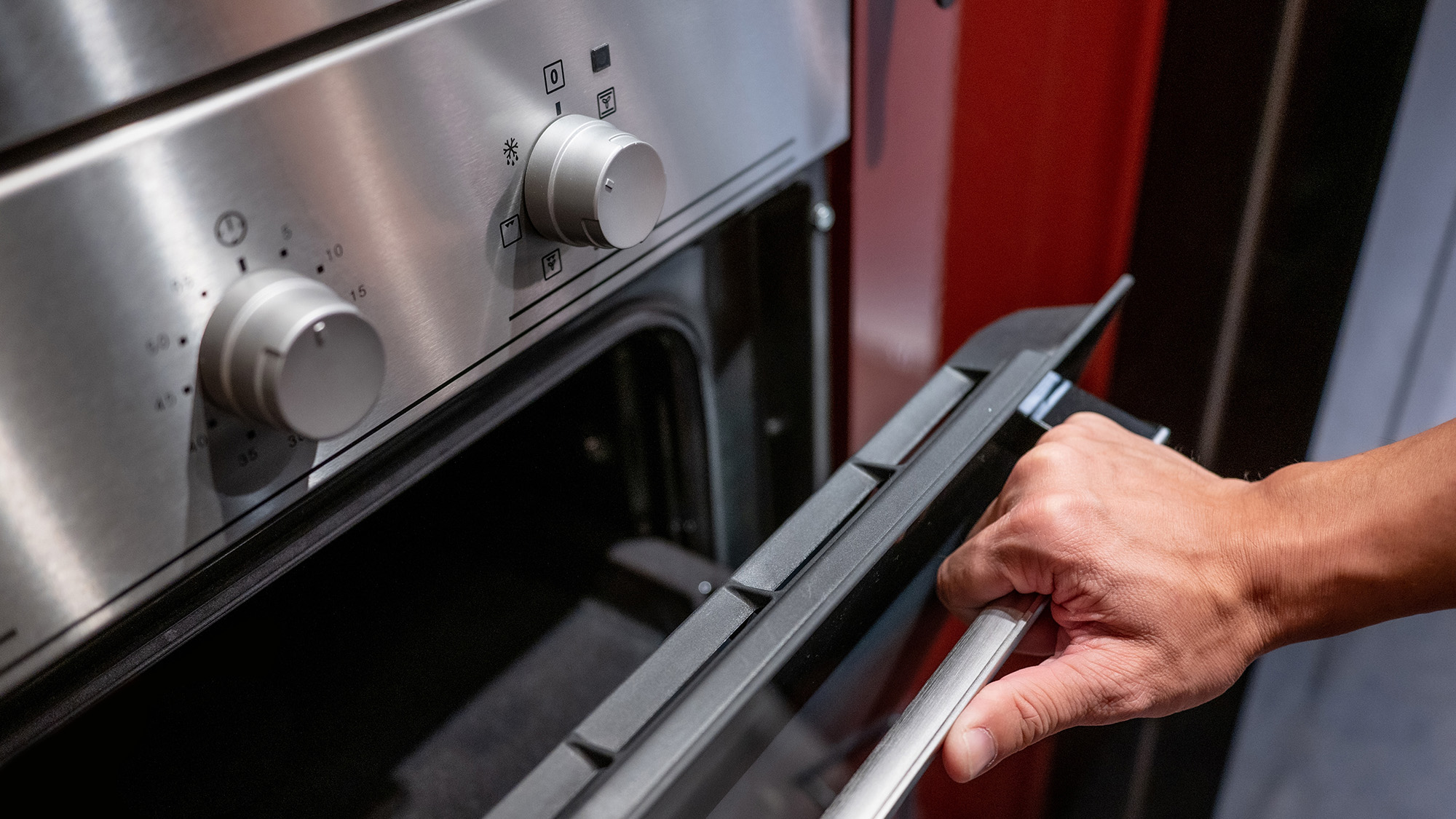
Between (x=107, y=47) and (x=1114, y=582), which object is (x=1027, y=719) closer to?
(x=1114, y=582)

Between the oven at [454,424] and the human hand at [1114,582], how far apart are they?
0.07ft

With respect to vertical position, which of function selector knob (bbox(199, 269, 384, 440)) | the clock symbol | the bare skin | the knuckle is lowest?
the knuckle

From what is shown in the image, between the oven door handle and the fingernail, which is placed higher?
the oven door handle

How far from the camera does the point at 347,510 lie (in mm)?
387

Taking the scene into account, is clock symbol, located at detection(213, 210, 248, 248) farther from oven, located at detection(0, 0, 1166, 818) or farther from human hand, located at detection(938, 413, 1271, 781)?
human hand, located at detection(938, 413, 1271, 781)

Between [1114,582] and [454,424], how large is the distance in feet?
0.99

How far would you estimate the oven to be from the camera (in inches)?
10.9

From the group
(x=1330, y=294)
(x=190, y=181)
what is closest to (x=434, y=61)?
(x=190, y=181)

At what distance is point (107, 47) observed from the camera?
26 cm

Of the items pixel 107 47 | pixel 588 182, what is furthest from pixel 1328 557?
pixel 107 47

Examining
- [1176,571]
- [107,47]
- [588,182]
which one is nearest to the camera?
[107,47]

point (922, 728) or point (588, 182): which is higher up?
point (588, 182)

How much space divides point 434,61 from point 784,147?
0.23 meters

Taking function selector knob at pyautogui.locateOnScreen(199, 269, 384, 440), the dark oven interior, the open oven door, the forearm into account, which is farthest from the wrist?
function selector knob at pyautogui.locateOnScreen(199, 269, 384, 440)
